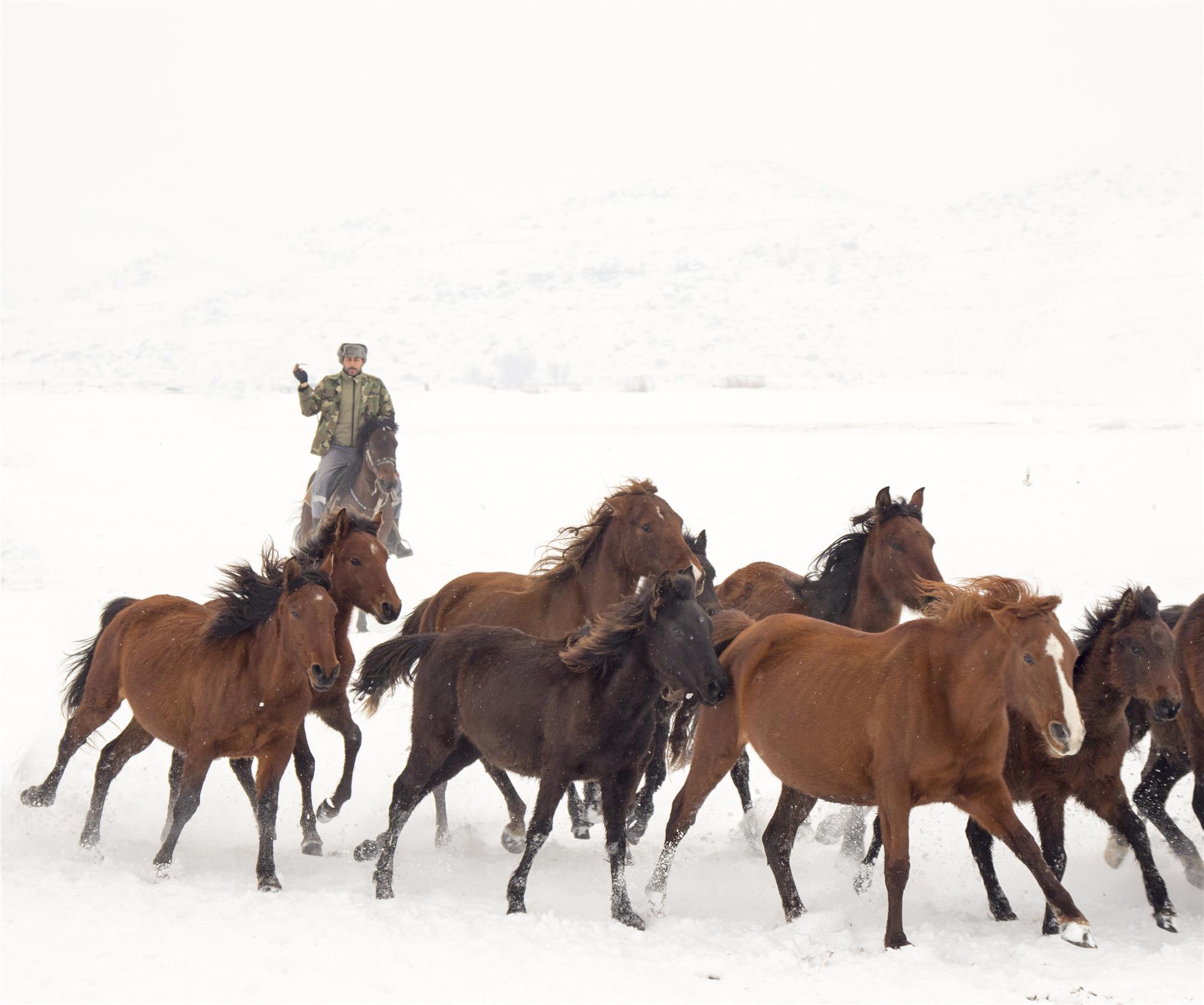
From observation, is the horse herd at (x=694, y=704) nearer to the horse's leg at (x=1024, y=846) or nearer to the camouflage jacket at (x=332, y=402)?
the horse's leg at (x=1024, y=846)

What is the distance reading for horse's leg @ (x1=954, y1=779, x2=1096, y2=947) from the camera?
531cm

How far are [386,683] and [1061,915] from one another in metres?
3.76

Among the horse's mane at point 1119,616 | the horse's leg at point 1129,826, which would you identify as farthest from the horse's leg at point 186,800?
the horse's mane at point 1119,616

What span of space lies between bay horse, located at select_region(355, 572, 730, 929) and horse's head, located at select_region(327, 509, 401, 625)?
803mm

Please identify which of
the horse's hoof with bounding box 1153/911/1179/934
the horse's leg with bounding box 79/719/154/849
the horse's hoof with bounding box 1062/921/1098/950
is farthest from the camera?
the horse's leg with bounding box 79/719/154/849

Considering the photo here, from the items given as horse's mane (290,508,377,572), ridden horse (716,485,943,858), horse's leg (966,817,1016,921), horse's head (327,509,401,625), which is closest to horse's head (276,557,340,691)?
horse's mane (290,508,377,572)

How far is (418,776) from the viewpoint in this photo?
672 cm

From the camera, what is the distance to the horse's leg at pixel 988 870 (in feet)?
20.0

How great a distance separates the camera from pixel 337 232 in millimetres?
91938

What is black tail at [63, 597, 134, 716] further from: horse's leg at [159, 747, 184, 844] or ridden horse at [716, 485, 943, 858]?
ridden horse at [716, 485, 943, 858]

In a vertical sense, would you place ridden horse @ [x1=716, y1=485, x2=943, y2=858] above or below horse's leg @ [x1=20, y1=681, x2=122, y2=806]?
above

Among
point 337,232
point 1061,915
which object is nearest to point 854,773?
point 1061,915

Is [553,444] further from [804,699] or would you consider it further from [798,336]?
[798,336]

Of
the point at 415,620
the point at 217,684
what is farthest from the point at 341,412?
the point at 217,684
